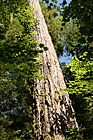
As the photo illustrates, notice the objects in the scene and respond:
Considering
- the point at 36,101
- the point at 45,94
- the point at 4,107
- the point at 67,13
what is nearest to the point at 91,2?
the point at 67,13

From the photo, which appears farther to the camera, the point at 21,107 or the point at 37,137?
the point at 21,107

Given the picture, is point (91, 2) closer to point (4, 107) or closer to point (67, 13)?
point (67, 13)

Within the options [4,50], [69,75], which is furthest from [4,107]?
[4,50]

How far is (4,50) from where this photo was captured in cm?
200

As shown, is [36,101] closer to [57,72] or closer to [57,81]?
[57,81]

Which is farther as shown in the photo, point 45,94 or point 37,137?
point 45,94

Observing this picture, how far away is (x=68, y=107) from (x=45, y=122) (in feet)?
1.77

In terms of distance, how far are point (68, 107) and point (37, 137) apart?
760mm

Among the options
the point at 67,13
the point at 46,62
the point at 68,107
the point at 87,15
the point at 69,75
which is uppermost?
the point at 69,75

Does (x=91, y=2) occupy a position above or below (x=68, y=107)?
above

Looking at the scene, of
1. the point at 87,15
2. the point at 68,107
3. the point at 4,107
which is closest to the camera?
the point at 87,15

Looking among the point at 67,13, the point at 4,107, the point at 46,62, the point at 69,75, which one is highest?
the point at 69,75

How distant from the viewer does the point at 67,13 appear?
1404mm

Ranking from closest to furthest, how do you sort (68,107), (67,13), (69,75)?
1. (67,13)
2. (68,107)
3. (69,75)
